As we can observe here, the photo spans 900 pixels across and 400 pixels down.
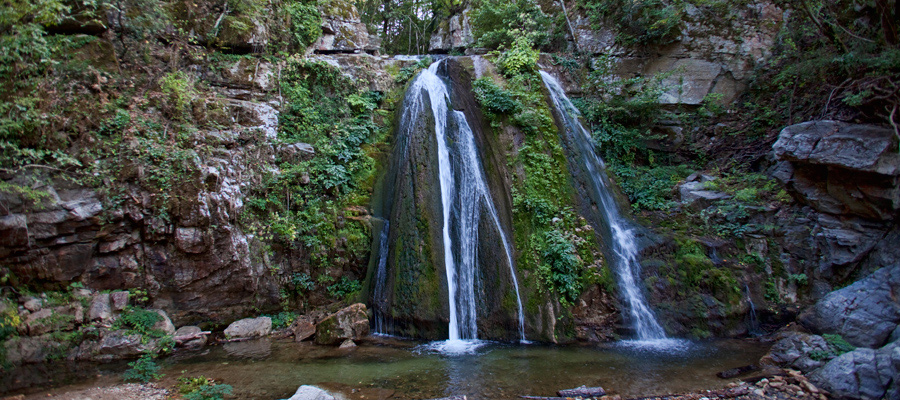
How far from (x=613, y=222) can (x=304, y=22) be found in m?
9.97

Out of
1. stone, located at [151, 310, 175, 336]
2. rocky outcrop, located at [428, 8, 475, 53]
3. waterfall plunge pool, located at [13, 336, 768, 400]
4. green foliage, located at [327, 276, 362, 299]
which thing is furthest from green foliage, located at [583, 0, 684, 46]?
stone, located at [151, 310, 175, 336]

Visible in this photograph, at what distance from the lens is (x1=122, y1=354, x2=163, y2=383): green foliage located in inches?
212

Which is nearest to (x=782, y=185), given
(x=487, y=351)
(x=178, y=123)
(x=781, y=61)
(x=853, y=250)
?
(x=853, y=250)

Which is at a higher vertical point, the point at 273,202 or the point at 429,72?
the point at 429,72

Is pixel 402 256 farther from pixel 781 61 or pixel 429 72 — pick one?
pixel 781 61

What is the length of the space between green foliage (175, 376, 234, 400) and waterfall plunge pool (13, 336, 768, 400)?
0.18 meters

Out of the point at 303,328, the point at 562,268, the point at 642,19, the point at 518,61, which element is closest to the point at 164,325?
the point at 303,328

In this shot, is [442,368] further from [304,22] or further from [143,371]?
[304,22]

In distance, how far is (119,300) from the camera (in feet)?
21.5

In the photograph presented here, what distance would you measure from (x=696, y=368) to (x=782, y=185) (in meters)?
5.52

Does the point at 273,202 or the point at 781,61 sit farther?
the point at 781,61

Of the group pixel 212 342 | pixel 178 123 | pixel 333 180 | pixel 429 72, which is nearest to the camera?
pixel 212 342

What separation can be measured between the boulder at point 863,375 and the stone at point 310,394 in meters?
6.56

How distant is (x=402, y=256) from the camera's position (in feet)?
26.5
